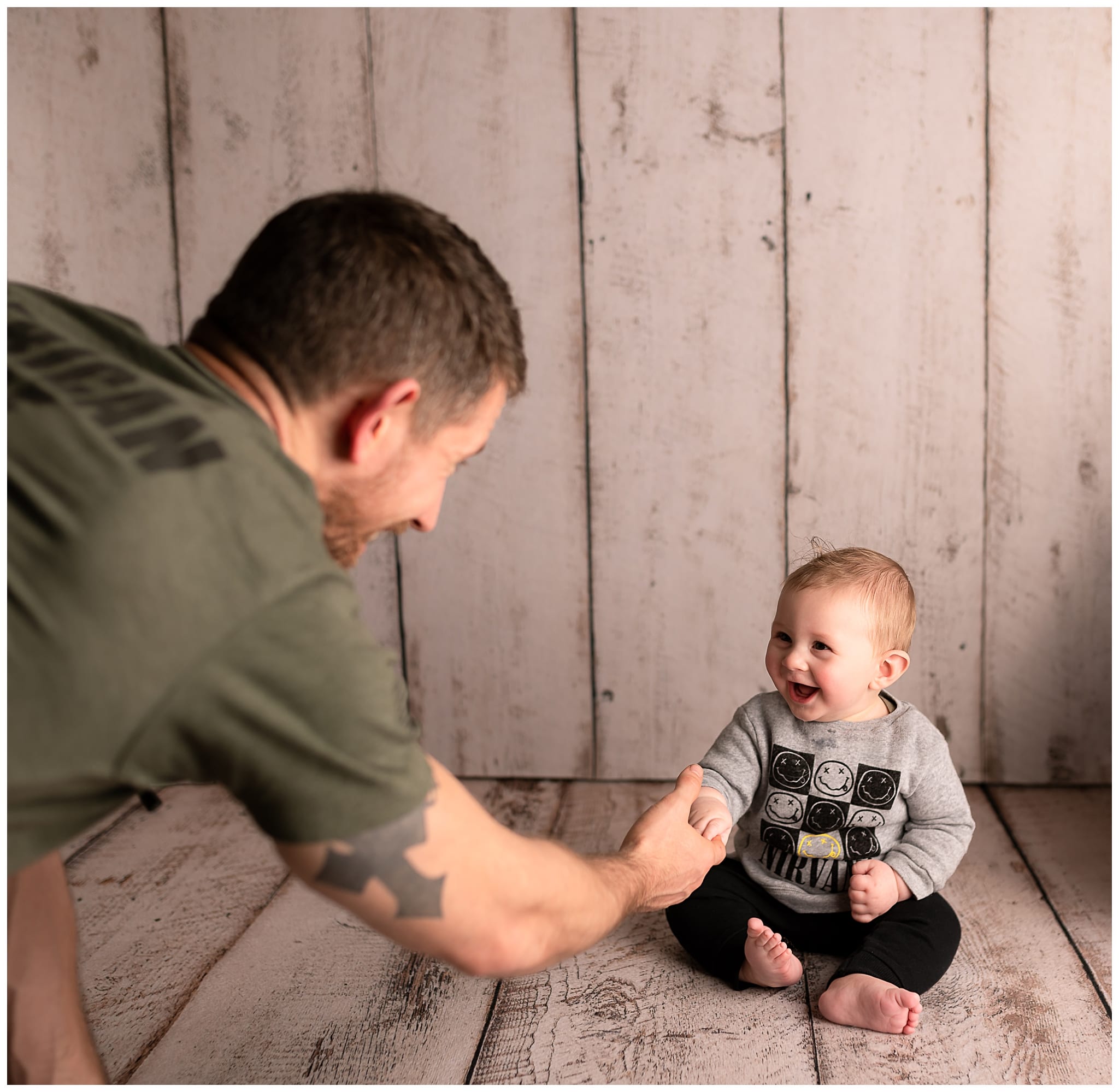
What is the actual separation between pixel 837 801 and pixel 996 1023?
0.97 feet

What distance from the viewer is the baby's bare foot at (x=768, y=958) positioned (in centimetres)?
120

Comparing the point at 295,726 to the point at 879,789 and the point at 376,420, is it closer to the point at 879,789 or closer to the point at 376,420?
the point at 376,420

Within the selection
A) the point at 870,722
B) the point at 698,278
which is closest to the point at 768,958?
the point at 870,722

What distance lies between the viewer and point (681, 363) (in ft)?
6.04

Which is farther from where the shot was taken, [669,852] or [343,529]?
[669,852]

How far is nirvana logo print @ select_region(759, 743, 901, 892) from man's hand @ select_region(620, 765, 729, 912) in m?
0.16

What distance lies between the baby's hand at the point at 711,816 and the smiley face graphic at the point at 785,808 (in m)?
0.06

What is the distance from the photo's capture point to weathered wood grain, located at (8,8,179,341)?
180 centimetres

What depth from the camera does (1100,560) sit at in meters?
1.82

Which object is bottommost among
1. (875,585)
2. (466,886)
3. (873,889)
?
(873,889)

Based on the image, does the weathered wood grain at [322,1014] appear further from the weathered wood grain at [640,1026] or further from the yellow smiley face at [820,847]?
the yellow smiley face at [820,847]

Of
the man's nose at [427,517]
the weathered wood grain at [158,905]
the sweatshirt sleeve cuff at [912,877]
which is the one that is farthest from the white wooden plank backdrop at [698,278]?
the man's nose at [427,517]

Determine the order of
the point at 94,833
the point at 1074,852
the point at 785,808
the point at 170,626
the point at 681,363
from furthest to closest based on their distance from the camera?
the point at 681,363, the point at 94,833, the point at 1074,852, the point at 785,808, the point at 170,626

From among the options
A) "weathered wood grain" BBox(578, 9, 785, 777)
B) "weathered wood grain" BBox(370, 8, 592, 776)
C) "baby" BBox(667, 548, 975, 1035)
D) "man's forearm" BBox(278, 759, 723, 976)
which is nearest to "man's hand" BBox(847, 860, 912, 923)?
"baby" BBox(667, 548, 975, 1035)
